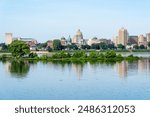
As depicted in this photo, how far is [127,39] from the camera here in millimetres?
50188

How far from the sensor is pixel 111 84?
8.00m

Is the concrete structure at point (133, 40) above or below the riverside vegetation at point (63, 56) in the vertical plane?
above

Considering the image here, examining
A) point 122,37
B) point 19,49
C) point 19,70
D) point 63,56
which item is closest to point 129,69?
point 19,70

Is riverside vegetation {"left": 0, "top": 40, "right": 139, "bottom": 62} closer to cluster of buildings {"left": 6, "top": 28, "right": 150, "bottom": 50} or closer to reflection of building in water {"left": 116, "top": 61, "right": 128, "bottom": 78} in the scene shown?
reflection of building in water {"left": 116, "top": 61, "right": 128, "bottom": 78}

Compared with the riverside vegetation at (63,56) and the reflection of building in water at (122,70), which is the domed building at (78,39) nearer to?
the riverside vegetation at (63,56)

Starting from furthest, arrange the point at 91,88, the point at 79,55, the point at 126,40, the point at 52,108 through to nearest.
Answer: the point at 126,40 < the point at 79,55 < the point at 91,88 < the point at 52,108

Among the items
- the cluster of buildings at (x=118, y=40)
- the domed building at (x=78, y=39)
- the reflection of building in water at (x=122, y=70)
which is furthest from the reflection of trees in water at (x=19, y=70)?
the domed building at (x=78, y=39)

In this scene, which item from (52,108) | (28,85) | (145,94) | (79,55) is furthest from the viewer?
(79,55)

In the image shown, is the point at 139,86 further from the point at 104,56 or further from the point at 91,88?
Answer: the point at 104,56

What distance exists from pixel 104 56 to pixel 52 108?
1686cm

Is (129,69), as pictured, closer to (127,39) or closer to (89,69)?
(89,69)

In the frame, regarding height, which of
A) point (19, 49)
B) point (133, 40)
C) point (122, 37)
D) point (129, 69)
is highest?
point (122, 37)

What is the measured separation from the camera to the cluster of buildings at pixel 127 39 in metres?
49.1

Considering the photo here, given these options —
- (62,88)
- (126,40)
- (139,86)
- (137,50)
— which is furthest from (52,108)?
(126,40)
